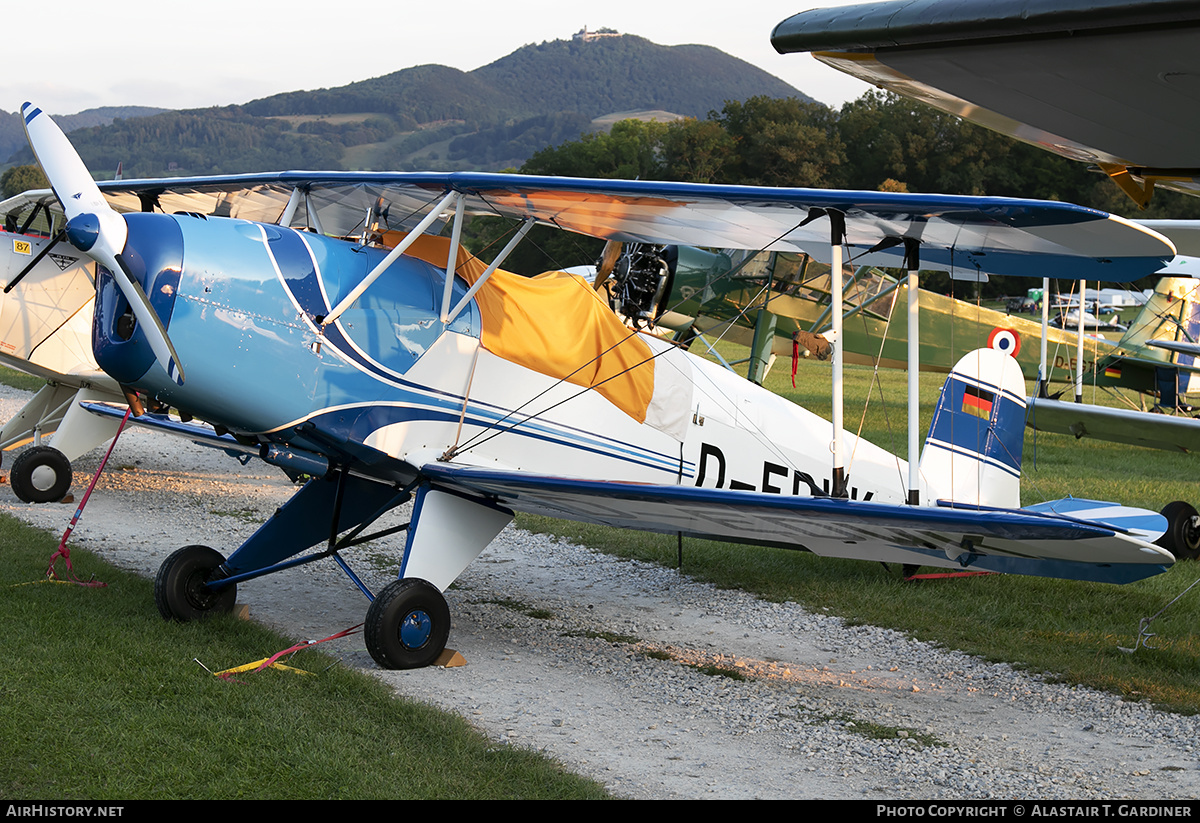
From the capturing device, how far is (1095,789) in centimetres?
387

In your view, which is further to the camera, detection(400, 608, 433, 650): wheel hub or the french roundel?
the french roundel

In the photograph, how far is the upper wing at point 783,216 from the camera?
4.16m

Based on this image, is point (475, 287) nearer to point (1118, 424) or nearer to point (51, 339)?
point (1118, 424)

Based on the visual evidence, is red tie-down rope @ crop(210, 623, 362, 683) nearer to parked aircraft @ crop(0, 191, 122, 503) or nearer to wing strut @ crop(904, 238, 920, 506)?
wing strut @ crop(904, 238, 920, 506)

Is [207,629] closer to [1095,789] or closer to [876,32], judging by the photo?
[1095,789]

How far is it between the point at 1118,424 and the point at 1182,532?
3.31 feet

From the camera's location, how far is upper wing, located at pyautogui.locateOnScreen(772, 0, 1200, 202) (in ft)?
6.38

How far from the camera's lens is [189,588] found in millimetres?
5703

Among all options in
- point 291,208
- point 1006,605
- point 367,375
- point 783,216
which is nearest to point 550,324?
point 367,375

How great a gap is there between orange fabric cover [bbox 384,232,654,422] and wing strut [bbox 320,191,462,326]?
33 centimetres

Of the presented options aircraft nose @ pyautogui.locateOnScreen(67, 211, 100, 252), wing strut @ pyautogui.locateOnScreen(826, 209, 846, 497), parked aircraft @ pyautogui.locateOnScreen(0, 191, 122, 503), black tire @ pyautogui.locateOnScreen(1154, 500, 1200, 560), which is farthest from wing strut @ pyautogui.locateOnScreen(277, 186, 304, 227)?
black tire @ pyautogui.locateOnScreen(1154, 500, 1200, 560)

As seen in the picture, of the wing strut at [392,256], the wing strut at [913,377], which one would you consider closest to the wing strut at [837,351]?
the wing strut at [913,377]

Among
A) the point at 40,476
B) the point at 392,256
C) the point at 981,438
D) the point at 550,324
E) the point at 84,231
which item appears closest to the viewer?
the point at 84,231

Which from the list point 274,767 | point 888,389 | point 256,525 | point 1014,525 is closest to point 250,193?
point 256,525
